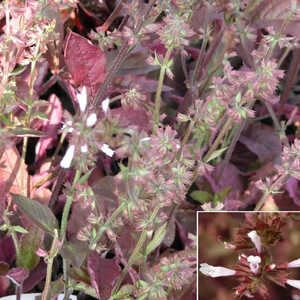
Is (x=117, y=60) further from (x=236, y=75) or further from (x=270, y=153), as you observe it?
(x=270, y=153)

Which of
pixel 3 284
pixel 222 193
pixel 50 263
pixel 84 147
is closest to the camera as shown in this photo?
pixel 84 147

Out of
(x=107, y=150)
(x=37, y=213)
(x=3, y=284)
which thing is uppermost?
(x=107, y=150)

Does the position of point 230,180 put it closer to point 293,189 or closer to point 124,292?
point 293,189

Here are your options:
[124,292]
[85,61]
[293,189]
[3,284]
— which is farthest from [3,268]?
[293,189]

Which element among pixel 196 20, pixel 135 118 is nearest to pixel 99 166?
pixel 135 118

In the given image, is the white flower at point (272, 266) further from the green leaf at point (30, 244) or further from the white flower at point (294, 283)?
the green leaf at point (30, 244)

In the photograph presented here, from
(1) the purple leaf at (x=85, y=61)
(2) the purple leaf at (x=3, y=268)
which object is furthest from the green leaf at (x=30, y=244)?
(1) the purple leaf at (x=85, y=61)

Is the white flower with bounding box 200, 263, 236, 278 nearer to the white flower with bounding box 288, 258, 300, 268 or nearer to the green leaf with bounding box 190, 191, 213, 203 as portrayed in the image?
the white flower with bounding box 288, 258, 300, 268
